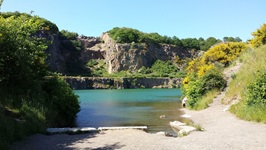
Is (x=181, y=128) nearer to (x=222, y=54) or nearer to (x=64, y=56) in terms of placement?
(x=222, y=54)

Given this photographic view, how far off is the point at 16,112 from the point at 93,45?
490 ft

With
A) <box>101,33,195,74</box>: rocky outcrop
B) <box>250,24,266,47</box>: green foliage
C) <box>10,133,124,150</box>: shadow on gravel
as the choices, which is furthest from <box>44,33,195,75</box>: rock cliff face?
<box>10,133,124,150</box>: shadow on gravel

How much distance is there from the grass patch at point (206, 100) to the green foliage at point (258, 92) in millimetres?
7934

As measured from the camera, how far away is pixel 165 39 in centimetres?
16488

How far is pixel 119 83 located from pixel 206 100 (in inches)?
3359

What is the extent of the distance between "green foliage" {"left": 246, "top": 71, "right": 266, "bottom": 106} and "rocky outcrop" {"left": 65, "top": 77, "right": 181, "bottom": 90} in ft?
291

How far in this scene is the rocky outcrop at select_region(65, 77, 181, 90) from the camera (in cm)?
10690

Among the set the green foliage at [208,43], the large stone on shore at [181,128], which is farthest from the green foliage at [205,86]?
the green foliage at [208,43]

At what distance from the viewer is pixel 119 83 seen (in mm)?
112000

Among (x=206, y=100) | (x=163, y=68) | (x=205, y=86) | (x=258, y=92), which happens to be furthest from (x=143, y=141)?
(x=163, y=68)

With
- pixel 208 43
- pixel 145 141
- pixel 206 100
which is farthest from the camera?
pixel 208 43

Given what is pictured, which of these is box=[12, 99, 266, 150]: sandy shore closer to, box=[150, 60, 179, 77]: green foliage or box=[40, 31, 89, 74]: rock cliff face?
box=[40, 31, 89, 74]: rock cliff face

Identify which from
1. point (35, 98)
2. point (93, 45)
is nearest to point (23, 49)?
point (35, 98)

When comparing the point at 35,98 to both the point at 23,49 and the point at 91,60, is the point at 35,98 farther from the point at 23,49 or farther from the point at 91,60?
the point at 91,60
